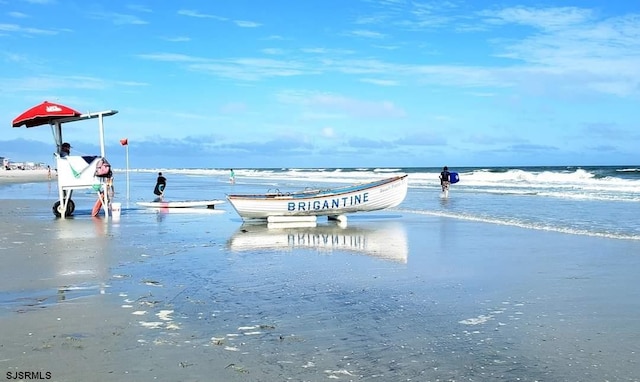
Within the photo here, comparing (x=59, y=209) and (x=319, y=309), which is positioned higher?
(x=59, y=209)

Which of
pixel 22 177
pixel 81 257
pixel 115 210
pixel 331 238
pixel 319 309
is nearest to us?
pixel 319 309

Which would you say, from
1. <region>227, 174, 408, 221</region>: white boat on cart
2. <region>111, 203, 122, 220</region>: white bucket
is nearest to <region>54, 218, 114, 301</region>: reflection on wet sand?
<region>111, 203, 122, 220</region>: white bucket

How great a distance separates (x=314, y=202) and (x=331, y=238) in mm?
3045

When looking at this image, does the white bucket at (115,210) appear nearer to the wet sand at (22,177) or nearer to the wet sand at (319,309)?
the wet sand at (319,309)

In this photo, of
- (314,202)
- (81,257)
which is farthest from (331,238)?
(81,257)

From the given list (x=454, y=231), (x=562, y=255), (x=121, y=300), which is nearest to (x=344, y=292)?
(x=121, y=300)

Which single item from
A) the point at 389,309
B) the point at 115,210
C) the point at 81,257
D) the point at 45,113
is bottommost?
the point at 389,309

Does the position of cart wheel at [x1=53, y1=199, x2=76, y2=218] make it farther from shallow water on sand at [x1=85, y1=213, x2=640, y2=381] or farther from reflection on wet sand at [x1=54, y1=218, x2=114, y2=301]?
shallow water on sand at [x1=85, y1=213, x2=640, y2=381]

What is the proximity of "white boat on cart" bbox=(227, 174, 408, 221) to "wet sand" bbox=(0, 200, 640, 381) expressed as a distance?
341cm

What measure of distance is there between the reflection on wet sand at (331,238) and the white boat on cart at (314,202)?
403 mm

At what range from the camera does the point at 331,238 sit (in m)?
13.3

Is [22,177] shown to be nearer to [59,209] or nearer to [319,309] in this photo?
[59,209]

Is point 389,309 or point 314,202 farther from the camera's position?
point 314,202

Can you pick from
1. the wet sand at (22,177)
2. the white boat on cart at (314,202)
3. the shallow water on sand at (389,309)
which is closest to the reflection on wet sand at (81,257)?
the shallow water on sand at (389,309)
